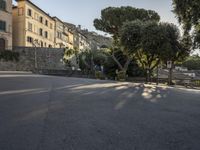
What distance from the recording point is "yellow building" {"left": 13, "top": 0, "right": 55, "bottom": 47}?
57.8 m

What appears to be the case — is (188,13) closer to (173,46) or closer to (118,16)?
(173,46)

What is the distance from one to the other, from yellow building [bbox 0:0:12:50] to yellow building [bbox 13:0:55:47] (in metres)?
3.85

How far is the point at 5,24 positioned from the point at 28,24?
6.67 m

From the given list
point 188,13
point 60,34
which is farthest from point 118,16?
point 60,34

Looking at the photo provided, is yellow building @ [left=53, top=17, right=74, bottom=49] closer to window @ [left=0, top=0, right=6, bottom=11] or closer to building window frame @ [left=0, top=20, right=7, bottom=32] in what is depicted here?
window @ [left=0, top=0, right=6, bottom=11]

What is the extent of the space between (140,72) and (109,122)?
138ft

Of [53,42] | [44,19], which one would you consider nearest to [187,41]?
[44,19]

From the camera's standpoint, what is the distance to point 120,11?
49562mm

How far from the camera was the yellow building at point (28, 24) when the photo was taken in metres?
57.8

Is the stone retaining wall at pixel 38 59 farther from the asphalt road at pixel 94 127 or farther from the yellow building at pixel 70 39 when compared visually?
the asphalt road at pixel 94 127

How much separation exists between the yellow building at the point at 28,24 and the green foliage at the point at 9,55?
6.26 meters

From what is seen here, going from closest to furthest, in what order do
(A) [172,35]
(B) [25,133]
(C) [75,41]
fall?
(B) [25,133]
(A) [172,35]
(C) [75,41]

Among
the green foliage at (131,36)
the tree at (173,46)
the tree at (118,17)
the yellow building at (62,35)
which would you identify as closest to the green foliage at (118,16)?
the tree at (118,17)

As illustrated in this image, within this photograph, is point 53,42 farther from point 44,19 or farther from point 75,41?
point 75,41
